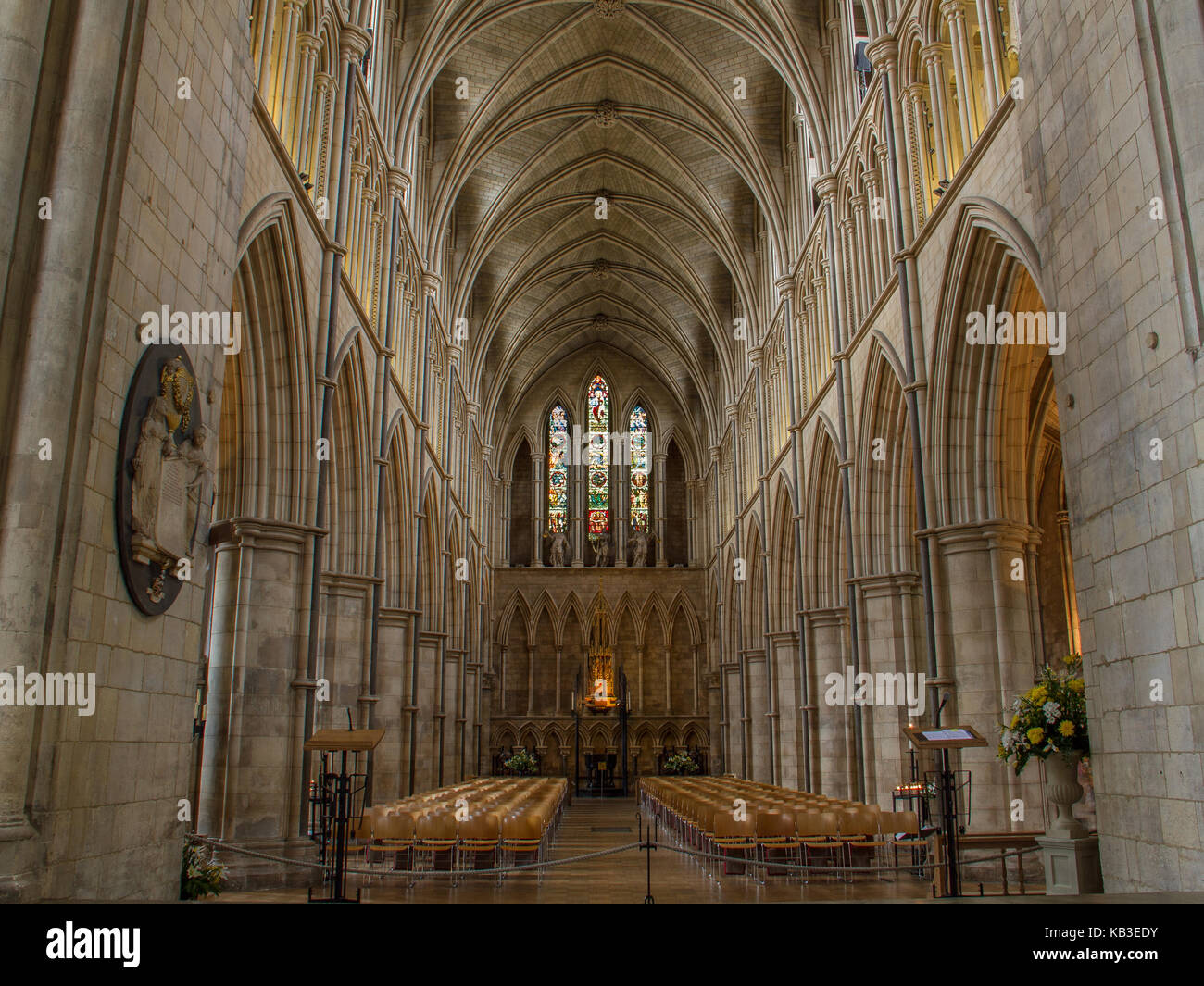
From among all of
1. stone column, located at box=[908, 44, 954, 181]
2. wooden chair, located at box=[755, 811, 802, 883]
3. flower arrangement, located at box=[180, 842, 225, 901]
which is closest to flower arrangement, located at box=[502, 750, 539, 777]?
wooden chair, located at box=[755, 811, 802, 883]

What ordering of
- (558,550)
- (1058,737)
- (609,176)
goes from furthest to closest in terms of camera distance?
1. (558,550)
2. (609,176)
3. (1058,737)

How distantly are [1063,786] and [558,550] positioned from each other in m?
29.2

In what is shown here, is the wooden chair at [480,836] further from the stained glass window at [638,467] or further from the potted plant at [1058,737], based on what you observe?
the stained glass window at [638,467]

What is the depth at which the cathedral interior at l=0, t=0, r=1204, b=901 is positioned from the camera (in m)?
5.97

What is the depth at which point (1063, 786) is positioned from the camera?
26.4 ft

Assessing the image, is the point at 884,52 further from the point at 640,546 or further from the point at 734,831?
the point at 640,546

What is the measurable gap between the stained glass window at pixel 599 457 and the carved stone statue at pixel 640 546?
113 cm

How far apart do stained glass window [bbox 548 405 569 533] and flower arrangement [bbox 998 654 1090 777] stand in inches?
1175

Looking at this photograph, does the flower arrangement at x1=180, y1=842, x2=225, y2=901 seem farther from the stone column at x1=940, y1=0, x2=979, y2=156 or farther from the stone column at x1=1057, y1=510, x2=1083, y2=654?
the stone column at x1=1057, y1=510, x2=1083, y2=654

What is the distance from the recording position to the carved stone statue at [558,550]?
120 feet

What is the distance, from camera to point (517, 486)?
38.5 meters

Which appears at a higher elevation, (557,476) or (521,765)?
(557,476)

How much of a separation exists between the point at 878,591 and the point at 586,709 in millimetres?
20308

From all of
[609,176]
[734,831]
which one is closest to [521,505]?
[609,176]
